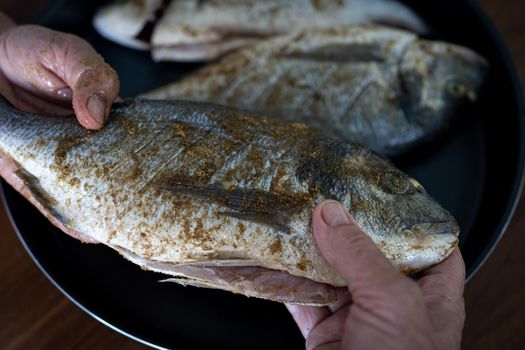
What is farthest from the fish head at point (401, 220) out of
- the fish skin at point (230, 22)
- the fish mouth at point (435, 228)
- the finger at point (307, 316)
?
the fish skin at point (230, 22)

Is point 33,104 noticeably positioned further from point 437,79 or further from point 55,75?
point 437,79

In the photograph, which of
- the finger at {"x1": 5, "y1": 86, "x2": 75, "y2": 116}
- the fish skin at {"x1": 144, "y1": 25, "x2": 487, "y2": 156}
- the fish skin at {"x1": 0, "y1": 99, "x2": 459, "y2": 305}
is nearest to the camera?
the fish skin at {"x1": 0, "y1": 99, "x2": 459, "y2": 305}

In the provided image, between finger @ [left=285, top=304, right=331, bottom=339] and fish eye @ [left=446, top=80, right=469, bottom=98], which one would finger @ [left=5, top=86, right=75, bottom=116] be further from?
fish eye @ [left=446, top=80, right=469, bottom=98]

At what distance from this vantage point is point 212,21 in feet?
6.16

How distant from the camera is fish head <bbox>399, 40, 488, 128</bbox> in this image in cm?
173

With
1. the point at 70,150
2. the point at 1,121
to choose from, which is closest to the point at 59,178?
the point at 70,150

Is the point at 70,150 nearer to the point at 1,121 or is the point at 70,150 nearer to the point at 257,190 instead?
the point at 1,121

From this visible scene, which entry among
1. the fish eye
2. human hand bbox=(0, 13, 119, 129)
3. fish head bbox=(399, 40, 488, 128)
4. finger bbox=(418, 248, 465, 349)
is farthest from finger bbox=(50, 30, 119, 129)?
the fish eye

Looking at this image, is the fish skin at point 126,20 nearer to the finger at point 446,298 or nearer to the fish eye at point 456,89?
the fish eye at point 456,89

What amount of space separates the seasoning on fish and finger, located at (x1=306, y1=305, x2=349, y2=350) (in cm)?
109

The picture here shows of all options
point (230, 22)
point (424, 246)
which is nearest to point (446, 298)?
point (424, 246)

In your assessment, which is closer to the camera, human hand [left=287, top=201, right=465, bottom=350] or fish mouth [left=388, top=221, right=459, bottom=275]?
human hand [left=287, top=201, right=465, bottom=350]

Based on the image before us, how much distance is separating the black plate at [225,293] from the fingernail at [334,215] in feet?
1.62

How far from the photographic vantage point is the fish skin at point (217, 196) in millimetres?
1130
